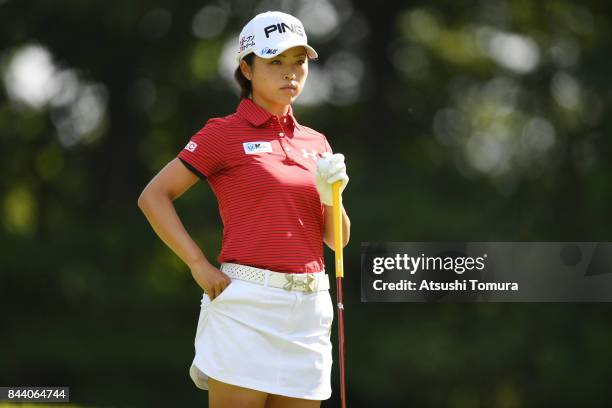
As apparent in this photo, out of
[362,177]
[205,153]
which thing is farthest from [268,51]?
[362,177]

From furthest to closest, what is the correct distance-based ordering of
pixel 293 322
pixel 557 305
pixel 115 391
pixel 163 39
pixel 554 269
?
pixel 163 39 < pixel 115 391 < pixel 557 305 < pixel 554 269 < pixel 293 322

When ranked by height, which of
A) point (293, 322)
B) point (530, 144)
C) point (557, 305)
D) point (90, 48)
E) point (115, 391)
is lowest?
point (115, 391)

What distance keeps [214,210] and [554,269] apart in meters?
3.37

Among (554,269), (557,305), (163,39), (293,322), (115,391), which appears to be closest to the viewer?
(293,322)

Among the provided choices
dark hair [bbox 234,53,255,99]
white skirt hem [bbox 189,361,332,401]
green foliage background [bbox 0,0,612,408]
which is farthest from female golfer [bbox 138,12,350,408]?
green foliage background [bbox 0,0,612,408]

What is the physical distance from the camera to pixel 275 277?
9.16ft

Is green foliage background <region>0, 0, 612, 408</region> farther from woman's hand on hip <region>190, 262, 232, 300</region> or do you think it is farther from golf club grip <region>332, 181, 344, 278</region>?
woman's hand on hip <region>190, 262, 232, 300</region>

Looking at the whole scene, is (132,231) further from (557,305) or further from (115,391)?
(557,305)

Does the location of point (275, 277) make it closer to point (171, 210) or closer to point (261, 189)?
point (261, 189)

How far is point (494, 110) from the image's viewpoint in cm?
1243

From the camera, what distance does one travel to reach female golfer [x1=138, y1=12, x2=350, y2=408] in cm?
277

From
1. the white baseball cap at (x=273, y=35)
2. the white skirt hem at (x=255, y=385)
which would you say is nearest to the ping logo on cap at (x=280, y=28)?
the white baseball cap at (x=273, y=35)

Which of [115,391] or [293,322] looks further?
[115,391]

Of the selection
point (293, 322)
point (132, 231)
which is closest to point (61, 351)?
point (132, 231)
